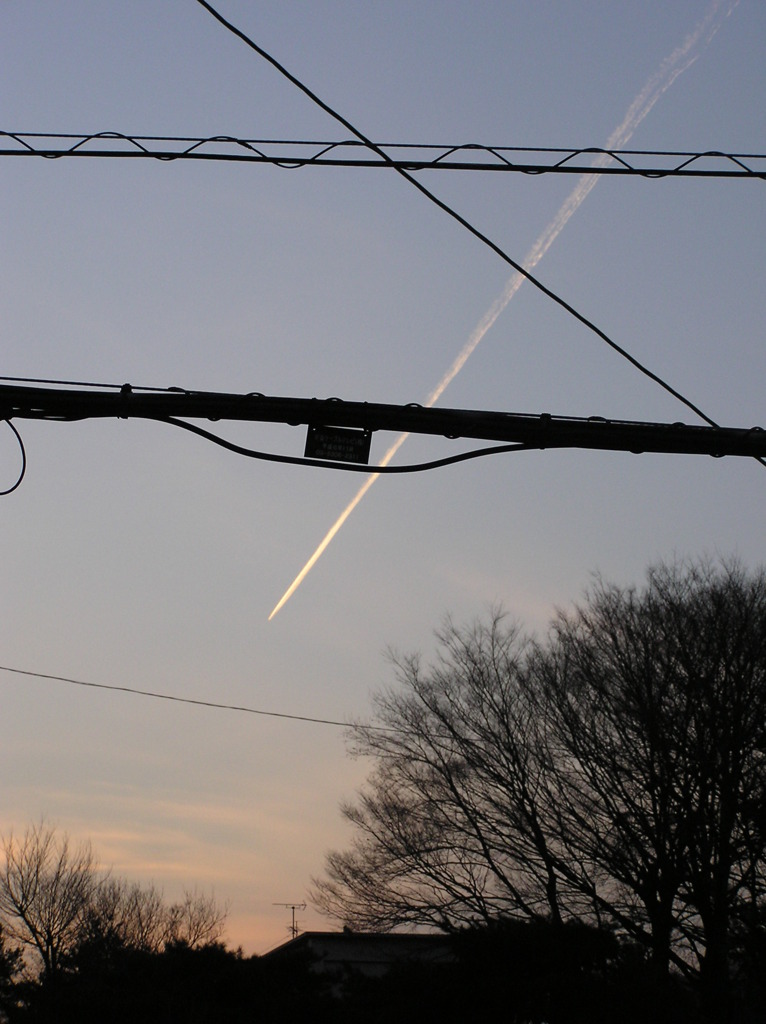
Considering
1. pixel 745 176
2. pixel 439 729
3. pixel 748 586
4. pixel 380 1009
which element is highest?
pixel 748 586

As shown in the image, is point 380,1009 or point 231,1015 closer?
point 380,1009

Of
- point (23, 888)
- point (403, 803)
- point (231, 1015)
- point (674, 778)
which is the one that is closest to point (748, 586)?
point (674, 778)

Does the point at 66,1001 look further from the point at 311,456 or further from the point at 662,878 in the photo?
the point at 311,456

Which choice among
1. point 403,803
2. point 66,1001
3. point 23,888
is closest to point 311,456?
point 66,1001

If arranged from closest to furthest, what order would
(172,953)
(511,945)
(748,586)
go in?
(511,945), (172,953), (748,586)

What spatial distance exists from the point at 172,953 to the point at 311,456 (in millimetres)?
16882

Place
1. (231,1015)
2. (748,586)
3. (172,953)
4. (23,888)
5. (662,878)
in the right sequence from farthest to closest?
(23,888) < (748,586) < (662,878) < (172,953) < (231,1015)

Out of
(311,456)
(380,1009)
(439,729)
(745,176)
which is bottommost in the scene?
(380,1009)

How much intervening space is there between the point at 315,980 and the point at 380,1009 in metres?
2.98

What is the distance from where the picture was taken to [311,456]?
723 centimetres

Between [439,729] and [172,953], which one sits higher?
[439,729]

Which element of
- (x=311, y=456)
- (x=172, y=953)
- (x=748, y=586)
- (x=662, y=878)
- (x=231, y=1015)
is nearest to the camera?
(x=311, y=456)

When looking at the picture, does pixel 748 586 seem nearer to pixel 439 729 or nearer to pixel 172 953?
pixel 439 729

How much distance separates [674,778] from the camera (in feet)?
74.2
